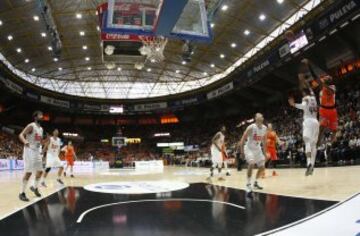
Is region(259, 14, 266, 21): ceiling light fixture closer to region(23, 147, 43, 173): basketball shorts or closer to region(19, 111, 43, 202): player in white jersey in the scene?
region(19, 111, 43, 202): player in white jersey

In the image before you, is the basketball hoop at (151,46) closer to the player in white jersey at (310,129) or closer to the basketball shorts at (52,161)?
the basketball shorts at (52,161)

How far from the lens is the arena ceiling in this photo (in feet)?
88.0

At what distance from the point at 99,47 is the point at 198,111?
62.4 feet

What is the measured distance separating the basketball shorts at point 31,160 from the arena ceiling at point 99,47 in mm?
21480

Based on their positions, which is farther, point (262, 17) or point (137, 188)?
point (262, 17)

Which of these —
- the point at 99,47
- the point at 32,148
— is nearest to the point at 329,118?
the point at 32,148

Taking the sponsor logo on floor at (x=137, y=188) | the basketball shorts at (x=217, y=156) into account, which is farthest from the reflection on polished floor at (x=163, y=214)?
the basketball shorts at (x=217, y=156)

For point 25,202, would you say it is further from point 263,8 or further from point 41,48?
point 41,48

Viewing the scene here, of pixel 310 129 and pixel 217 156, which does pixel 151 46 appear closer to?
pixel 217 156

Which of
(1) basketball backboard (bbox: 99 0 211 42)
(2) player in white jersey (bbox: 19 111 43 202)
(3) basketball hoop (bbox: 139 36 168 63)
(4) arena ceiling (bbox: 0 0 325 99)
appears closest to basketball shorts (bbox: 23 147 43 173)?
(2) player in white jersey (bbox: 19 111 43 202)

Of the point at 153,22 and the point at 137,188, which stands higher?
the point at 153,22

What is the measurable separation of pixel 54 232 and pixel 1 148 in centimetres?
3227

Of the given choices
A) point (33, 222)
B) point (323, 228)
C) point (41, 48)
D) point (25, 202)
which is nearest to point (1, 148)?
point (41, 48)

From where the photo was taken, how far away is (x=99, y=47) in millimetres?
36500
